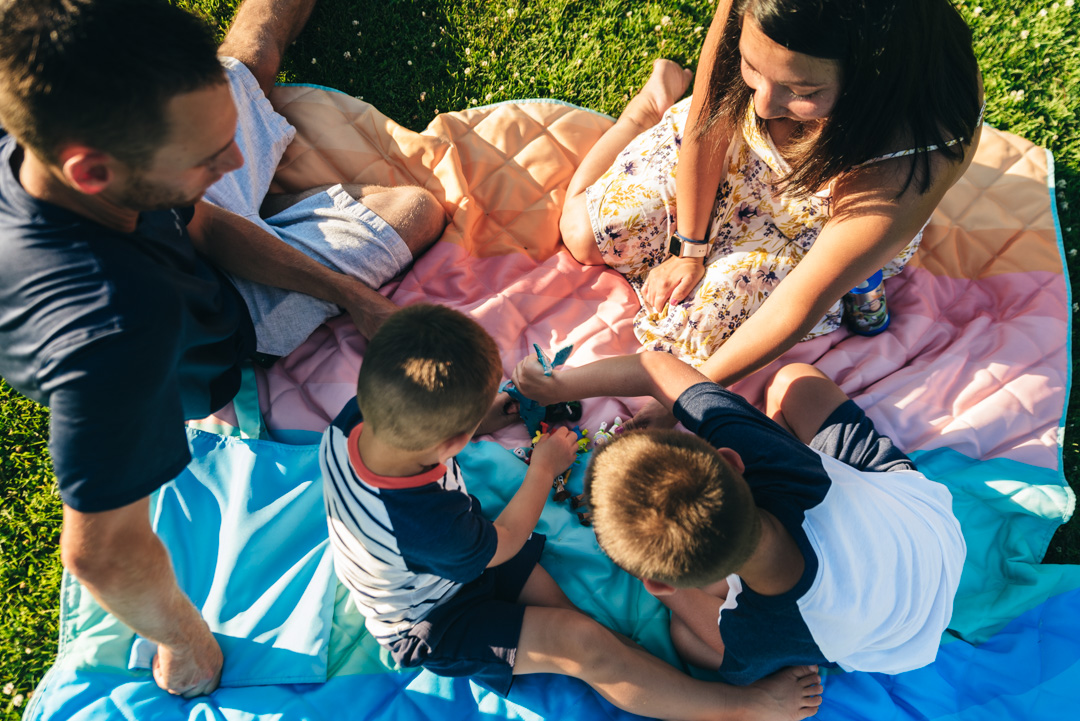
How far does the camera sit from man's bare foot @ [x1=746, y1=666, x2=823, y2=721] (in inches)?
93.2

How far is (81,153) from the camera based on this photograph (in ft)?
5.32

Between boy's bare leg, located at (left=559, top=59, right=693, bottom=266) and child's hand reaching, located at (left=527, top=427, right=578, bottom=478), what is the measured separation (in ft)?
3.56

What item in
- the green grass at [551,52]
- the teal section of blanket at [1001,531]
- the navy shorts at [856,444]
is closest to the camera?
the navy shorts at [856,444]

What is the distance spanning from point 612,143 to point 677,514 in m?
2.28

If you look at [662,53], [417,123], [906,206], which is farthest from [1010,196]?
[417,123]

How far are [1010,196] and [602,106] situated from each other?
218 centimetres

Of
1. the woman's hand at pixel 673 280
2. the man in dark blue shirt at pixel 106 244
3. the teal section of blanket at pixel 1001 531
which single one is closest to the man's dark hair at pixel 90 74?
the man in dark blue shirt at pixel 106 244

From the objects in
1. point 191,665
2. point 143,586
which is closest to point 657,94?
point 143,586

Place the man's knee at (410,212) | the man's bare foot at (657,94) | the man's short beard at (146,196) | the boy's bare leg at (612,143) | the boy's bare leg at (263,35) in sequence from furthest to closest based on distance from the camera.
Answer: the man's bare foot at (657,94) → the boy's bare leg at (263,35) → the boy's bare leg at (612,143) → the man's knee at (410,212) → the man's short beard at (146,196)

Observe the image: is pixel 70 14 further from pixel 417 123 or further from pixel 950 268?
pixel 950 268

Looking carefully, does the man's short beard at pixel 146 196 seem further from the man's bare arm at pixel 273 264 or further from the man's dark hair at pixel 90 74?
the man's bare arm at pixel 273 264

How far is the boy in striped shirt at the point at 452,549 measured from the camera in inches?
75.7

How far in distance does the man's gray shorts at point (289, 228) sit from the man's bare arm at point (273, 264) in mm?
76

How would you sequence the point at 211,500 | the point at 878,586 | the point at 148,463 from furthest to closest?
the point at 211,500 < the point at 878,586 < the point at 148,463
